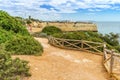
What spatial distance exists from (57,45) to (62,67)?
9.41 m

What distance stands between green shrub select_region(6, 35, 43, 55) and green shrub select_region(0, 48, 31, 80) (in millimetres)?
4592

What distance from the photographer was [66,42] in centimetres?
2314

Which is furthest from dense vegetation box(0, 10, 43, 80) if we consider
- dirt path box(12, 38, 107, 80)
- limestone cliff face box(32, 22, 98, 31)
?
limestone cliff face box(32, 22, 98, 31)

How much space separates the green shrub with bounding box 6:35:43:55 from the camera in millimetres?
17344

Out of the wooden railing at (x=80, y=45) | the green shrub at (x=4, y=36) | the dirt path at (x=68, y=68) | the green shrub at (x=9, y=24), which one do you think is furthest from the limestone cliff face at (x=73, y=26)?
the dirt path at (x=68, y=68)

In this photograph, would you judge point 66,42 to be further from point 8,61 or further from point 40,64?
point 8,61

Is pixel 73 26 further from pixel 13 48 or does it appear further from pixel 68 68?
pixel 68 68

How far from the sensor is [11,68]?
37.0 ft

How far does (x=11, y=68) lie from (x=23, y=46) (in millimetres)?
6634

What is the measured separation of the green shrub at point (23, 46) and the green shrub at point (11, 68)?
459cm

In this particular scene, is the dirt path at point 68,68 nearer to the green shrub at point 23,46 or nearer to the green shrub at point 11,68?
the green shrub at point 11,68

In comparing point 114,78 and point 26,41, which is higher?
point 26,41

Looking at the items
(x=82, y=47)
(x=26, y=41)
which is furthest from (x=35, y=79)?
(x=82, y=47)

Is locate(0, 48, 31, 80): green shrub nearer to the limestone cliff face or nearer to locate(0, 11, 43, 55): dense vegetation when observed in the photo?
locate(0, 11, 43, 55): dense vegetation
